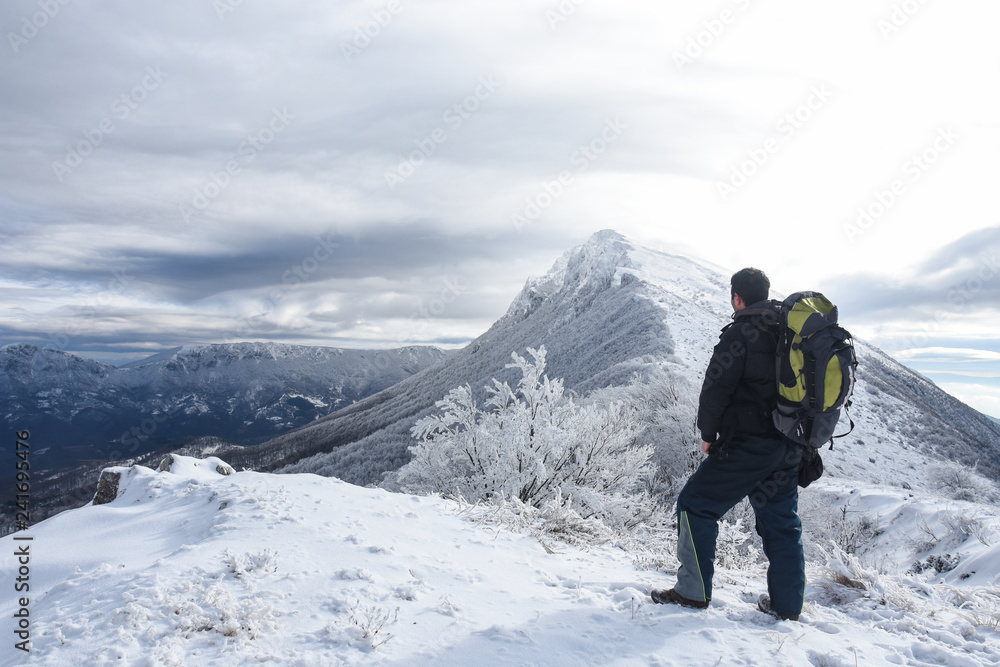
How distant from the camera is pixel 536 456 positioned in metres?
12.9

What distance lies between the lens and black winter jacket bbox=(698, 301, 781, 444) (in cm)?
405

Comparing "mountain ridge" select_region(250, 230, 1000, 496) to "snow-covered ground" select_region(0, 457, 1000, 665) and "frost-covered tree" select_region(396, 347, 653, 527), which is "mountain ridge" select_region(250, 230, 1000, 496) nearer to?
"frost-covered tree" select_region(396, 347, 653, 527)

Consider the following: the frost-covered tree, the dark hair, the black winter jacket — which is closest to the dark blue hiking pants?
the black winter jacket

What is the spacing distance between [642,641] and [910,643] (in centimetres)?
211

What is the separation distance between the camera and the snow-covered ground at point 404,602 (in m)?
3.32

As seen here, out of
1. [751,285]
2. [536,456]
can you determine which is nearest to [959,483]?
[536,456]

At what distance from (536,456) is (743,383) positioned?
9.23m

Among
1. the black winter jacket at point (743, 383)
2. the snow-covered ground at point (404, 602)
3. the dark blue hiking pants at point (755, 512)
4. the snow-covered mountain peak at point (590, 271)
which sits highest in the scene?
the snow-covered mountain peak at point (590, 271)

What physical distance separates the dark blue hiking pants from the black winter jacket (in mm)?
133

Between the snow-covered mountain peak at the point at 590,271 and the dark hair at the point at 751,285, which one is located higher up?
the snow-covered mountain peak at the point at 590,271

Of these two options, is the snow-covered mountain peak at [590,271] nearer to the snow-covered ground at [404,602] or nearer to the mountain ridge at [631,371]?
the mountain ridge at [631,371]

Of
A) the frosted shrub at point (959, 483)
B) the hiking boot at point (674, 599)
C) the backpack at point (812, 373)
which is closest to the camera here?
the backpack at point (812, 373)

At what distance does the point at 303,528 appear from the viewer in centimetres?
564

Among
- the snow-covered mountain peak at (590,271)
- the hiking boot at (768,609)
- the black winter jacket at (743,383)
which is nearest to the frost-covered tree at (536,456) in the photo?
the hiking boot at (768,609)
